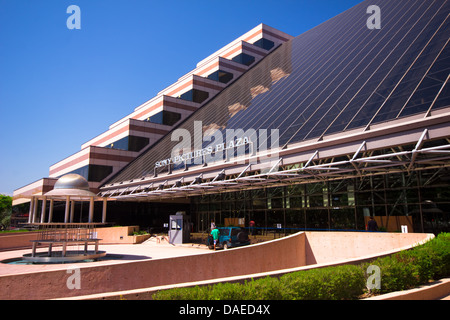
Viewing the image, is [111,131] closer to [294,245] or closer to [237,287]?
[294,245]

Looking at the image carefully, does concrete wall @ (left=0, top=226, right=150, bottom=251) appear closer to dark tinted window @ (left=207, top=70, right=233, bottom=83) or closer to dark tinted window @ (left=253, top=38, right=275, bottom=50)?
dark tinted window @ (left=207, top=70, right=233, bottom=83)

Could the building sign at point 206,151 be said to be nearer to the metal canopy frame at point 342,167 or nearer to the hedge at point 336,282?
the metal canopy frame at point 342,167

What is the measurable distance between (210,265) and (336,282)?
6975mm

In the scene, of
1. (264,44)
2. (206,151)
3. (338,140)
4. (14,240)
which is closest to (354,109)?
(338,140)

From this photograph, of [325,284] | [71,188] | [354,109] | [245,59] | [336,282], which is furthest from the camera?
[245,59]

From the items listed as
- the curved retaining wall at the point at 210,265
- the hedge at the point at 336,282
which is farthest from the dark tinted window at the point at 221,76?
the hedge at the point at 336,282

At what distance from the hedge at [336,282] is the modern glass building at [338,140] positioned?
15.9ft

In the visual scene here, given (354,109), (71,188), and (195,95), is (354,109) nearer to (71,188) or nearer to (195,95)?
(71,188)

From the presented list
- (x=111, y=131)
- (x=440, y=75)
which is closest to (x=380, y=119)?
(x=440, y=75)

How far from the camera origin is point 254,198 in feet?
96.7

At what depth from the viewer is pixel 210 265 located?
13.4 m

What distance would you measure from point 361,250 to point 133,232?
23.7 m

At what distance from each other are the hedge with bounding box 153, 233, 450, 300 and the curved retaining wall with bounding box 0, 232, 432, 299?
108 centimetres
